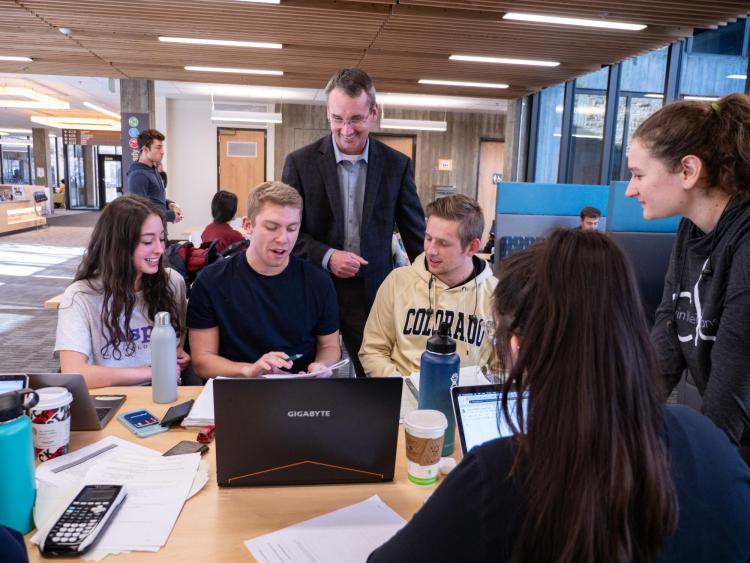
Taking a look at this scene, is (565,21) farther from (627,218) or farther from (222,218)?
(222,218)

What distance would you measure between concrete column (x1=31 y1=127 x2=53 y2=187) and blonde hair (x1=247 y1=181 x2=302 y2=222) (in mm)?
18789

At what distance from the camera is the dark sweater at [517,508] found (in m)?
0.64

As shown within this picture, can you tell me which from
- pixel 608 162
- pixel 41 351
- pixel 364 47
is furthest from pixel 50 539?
pixel 608 162

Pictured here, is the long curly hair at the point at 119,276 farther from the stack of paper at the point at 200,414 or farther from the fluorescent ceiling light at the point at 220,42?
the fluorescent ceiling light at the point at 220,42

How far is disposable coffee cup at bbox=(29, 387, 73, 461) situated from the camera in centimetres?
118

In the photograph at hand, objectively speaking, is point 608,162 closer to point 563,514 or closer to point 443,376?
point 443,376

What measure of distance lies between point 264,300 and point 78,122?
15747 millimetres

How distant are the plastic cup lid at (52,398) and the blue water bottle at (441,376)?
785mm

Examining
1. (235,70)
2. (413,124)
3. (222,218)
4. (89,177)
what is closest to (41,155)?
(89,177)

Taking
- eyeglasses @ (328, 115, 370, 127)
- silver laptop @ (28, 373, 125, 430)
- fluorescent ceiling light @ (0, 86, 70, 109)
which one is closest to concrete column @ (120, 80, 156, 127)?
fluorescent ceiling light @ (0, 86, 70, 109)

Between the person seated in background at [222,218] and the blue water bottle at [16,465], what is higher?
the person seated in background at [222,218]

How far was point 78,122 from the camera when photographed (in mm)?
15094

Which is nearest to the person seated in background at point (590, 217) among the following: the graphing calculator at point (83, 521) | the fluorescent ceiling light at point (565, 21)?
the fluorescent ceiling light at point (565, 21)

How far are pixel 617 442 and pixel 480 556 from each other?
20cm
